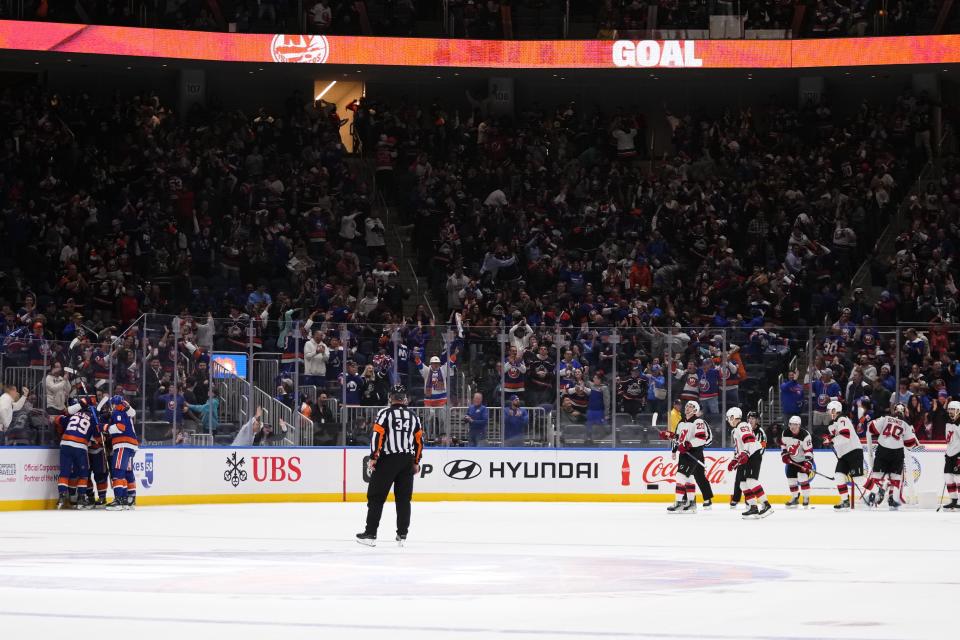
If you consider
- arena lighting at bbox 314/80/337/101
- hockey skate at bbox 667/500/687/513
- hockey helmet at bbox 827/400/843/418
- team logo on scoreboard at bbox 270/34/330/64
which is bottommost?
hockey skate at bbox 667/500/687/513

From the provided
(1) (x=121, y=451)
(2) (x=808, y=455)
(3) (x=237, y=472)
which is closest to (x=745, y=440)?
(2) (x=808, y=455)

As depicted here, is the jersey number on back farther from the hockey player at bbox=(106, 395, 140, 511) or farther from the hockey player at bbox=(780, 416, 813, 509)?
the hockey player at bbox=(106, 395, 140, 511)

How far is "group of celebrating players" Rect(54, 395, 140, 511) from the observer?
72.7 ft

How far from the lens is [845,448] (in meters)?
24.5

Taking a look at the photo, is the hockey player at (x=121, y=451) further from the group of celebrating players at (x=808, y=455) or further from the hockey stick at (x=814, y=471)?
the hockey stick at (x=814, y=471)

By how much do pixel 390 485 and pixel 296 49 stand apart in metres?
20.0

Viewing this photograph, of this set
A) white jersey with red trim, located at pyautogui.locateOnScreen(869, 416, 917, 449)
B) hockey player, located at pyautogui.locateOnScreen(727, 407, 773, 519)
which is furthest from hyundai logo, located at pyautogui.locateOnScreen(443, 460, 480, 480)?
white jersey with red trim, located at pyautogui.locateOnScreen(869, 416, 917, 449)

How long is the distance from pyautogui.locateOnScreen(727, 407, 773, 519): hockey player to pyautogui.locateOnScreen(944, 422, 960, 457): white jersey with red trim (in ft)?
10.1

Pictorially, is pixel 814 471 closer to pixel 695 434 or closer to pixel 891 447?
pixel 891 447

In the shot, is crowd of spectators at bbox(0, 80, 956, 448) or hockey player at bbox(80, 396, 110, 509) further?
crowd of spectators at bbox(0, 80, 956, 448)

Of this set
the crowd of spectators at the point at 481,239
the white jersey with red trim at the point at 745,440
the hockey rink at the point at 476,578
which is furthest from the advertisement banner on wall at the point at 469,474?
the hockey rink at the point at 476,578

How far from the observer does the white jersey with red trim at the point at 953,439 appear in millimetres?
23531

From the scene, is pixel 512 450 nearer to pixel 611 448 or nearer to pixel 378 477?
pixel 611 448

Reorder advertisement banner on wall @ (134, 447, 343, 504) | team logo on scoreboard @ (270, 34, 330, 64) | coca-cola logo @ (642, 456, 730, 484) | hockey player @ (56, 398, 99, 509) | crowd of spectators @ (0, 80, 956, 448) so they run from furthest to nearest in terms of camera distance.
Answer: team logo on scoreboard @ (270, 34, 330, 64)
coca-cola logo @ (642, 456, 730, 484)
crowd of spectators @ (0, 80, 956, 448)
advertisement banner on wall @ (134, 447, 343, 504)
hockey player @ (56, 398, 99, 509)
